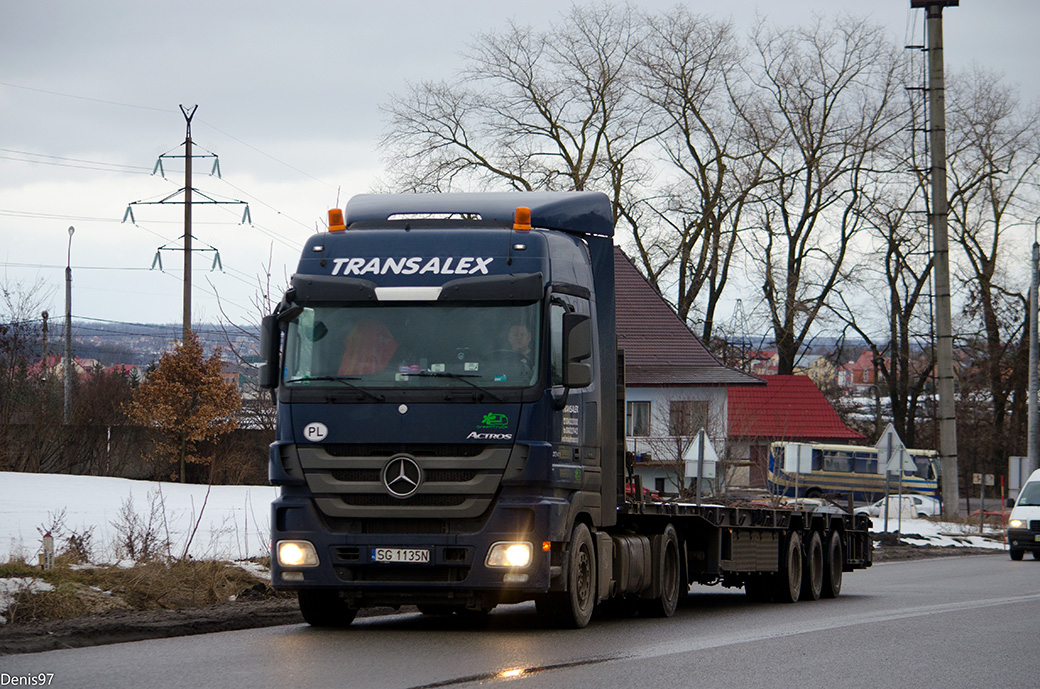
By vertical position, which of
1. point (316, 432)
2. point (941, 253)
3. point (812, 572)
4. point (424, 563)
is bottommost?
point (812, 572)

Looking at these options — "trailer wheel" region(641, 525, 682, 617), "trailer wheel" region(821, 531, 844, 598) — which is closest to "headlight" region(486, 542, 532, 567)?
"trailer wheel" region(641, 525, 682, 617)

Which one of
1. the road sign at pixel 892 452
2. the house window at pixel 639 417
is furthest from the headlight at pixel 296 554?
the house window at pixel 639 417

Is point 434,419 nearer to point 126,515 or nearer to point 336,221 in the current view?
point 336,221

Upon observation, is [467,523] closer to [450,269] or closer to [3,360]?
[450,269]

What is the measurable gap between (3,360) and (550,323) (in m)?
22.8

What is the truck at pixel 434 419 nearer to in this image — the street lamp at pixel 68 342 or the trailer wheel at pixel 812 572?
the trailer wheel at pixel 812 572

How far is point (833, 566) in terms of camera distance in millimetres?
19547

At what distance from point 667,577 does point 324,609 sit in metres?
3.97

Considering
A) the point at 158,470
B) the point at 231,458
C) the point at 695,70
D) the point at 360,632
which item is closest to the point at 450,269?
the point at 360,632

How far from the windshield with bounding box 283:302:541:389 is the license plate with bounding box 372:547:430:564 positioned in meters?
1.28

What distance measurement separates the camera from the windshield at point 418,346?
11672 mm

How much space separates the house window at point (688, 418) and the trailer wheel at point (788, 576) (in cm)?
2116

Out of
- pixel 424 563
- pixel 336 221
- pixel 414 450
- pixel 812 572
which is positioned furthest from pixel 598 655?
pixel 812 572

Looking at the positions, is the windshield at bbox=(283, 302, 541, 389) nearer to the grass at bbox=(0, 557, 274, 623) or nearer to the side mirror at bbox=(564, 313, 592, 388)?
the side mirror at bbox=(564, 313, 592, 388)
